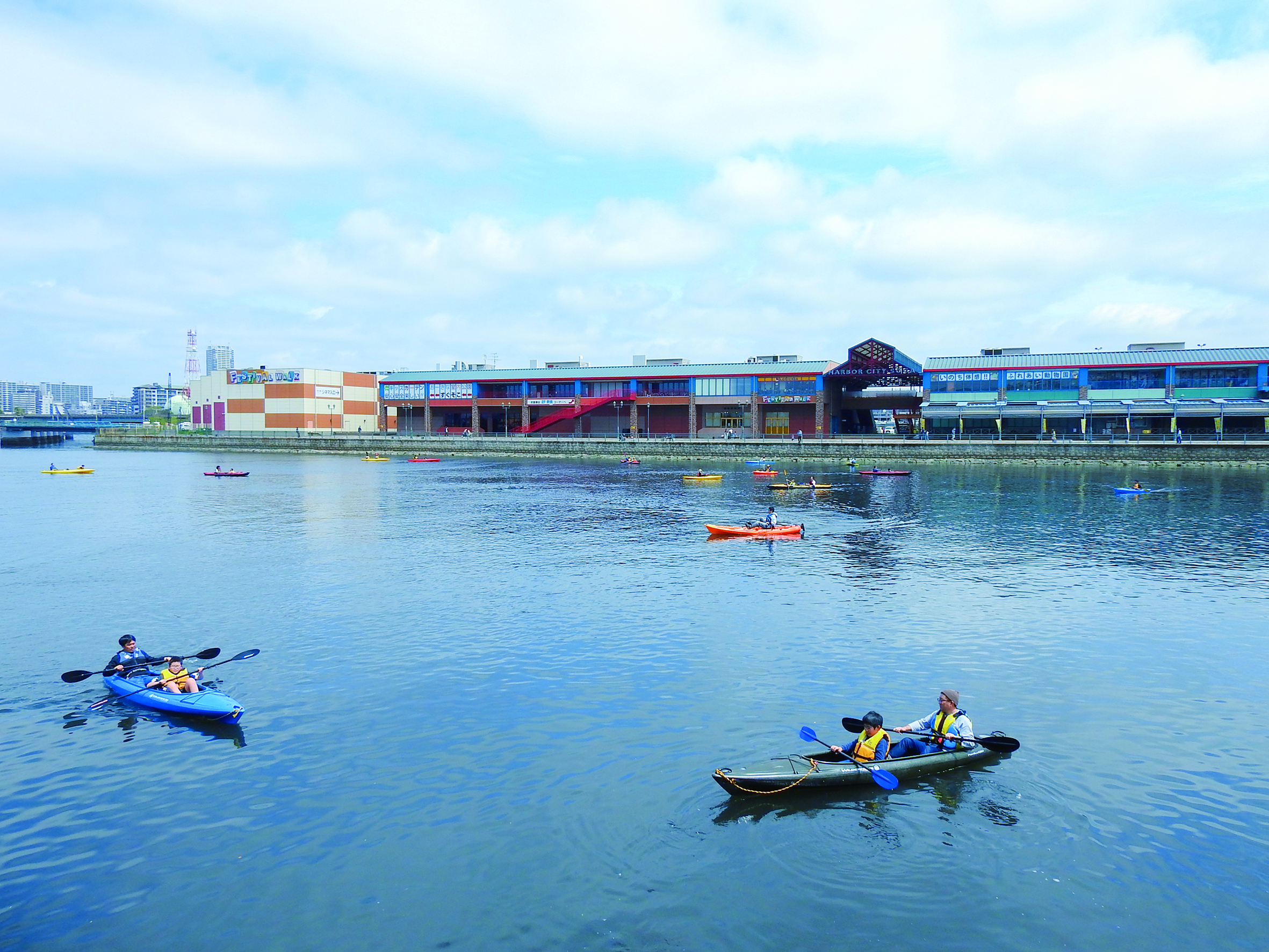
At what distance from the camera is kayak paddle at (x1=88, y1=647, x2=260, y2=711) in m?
22.3

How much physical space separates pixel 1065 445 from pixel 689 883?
11042 cm

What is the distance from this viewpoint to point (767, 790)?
659 inches

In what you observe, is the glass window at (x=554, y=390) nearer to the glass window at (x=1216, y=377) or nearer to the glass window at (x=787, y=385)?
the glass window at (x=787, y=385)

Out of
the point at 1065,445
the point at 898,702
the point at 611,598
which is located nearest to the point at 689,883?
the point at 898,702

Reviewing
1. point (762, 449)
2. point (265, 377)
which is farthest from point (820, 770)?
point (265, 377)

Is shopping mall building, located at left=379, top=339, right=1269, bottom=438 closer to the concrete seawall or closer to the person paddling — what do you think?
the concrete seawall

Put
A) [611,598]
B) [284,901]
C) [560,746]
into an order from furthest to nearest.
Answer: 1. [611,598]
2. [560,746]
3. [284,901]

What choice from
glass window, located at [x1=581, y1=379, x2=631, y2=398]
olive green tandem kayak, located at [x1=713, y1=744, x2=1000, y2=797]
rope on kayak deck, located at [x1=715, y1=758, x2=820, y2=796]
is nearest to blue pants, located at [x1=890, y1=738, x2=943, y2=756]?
olive green tandem kayak, located at [x1=713, y1=744, x2=1000, y2=797]

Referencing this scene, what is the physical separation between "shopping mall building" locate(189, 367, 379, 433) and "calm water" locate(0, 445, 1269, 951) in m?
117

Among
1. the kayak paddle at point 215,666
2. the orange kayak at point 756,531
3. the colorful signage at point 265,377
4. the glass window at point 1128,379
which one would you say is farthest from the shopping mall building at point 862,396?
the kayak paddle at point 215,666

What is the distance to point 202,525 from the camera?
187 feet

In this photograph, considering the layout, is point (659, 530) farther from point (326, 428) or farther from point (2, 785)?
point (326, 428)

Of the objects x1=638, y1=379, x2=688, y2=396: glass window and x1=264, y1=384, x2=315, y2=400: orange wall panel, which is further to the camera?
x1=264, y1=384, x2=315, y2=400: orange wall panel

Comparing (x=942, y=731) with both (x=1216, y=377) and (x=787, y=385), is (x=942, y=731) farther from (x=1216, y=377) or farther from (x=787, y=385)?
(x=1216, y=377)
